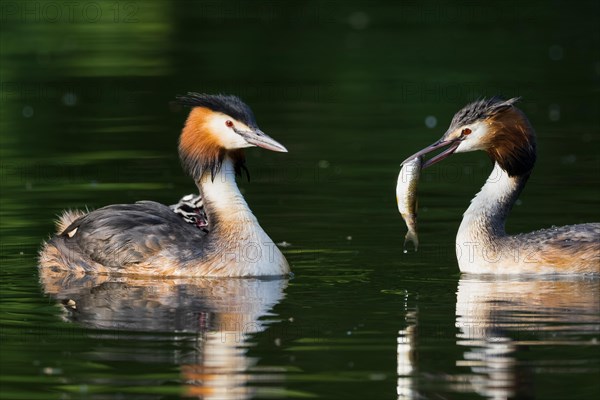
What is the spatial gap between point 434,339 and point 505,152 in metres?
3.40

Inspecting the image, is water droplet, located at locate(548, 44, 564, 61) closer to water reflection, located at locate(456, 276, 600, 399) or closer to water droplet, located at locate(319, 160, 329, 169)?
water droplet, located at locate(319, 160, 329, 169)

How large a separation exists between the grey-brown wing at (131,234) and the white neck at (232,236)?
0.23 m

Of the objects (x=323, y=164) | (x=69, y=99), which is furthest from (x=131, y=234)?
(x=69, y=99)

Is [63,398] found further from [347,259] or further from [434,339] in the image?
[347,259]

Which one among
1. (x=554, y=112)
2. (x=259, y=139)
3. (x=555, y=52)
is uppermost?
(x=555, y=52)

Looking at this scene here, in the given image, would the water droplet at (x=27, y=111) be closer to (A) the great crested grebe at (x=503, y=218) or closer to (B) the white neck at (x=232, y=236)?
(B) the white neck at (x=232, y=236)

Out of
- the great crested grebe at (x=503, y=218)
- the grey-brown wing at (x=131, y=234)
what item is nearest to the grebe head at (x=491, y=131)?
the great crested grebe at (x=503, y=218)

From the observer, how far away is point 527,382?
984cm

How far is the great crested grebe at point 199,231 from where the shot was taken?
44.2 ft

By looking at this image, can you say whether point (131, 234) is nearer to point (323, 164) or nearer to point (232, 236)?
point (232, 236)

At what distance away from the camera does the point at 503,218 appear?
1403cm

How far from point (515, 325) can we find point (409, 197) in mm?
2378

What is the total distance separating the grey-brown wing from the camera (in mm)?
13586

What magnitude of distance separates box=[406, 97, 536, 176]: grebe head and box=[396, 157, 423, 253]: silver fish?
1.39 feet
